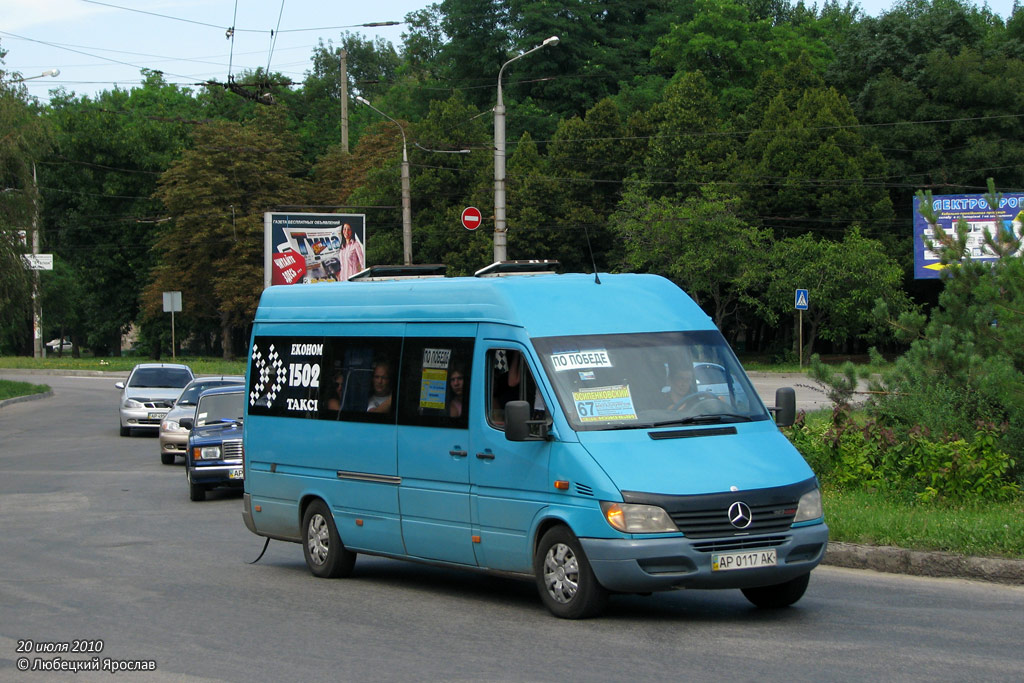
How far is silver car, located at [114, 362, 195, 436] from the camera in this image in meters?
30.7

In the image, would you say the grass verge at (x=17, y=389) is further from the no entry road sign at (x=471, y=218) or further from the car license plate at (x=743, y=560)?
the car license plate at (x=743, y=560)

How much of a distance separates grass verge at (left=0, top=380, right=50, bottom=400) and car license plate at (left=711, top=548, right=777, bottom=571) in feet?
131

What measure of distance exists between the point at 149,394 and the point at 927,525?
78.8 feet

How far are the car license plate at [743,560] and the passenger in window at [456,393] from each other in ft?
8.13

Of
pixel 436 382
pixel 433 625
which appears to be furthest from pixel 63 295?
pixel 433 625

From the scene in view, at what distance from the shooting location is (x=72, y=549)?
13.2 m

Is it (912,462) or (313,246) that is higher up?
(313,246)

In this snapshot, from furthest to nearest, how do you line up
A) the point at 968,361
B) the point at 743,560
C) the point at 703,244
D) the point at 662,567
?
the point at 703,244 < the point at 968,361 < the point at 743,560 < the point at 662,567

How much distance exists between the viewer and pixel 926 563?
33.1 feet

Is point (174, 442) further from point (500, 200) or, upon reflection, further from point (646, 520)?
point (646, 520)

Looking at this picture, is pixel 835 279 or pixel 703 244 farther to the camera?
pixel 703 244

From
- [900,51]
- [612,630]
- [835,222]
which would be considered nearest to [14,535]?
[612,630]

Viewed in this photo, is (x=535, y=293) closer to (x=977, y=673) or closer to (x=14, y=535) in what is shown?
(x=977, y=673)

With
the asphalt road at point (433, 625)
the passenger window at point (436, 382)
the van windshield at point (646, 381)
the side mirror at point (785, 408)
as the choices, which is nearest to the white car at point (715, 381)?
the van windshield at point (646, 381)
